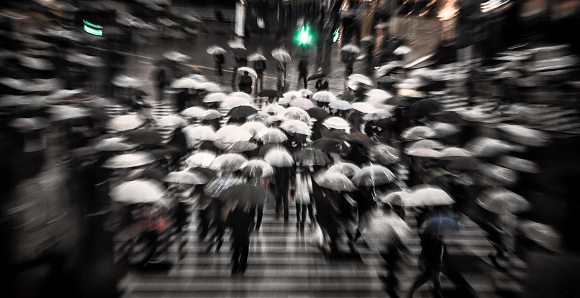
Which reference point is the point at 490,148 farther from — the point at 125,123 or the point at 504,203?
the point at 125,123

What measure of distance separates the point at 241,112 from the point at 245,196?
1050 millimetres

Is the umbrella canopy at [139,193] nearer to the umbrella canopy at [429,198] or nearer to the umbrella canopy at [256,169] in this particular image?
the umbrella canopy at [256,169]

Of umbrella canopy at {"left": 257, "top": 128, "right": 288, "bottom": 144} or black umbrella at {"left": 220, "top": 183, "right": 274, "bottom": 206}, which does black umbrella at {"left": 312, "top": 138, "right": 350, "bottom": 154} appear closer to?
umbrella canopy at {"left": 257, "top": 128, "right": 288, "bottom": 144}

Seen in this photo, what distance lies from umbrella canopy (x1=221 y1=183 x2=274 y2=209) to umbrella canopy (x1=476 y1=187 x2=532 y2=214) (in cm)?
126

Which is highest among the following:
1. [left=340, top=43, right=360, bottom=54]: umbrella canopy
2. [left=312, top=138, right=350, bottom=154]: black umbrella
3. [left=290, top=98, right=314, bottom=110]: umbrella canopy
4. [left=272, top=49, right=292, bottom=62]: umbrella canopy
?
[left=340, top=43, right=360, bottom=54]: umbrella canopy

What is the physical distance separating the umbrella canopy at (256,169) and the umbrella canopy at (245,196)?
24 cm

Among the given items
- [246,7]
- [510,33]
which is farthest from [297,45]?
[510,33]

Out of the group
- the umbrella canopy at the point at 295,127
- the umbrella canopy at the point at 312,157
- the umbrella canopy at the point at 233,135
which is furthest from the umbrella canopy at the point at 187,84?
the umbrella canopy at the point at 312,157

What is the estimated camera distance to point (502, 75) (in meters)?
2.54

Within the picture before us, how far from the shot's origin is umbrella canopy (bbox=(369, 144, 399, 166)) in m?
2.21

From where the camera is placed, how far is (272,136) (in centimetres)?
231

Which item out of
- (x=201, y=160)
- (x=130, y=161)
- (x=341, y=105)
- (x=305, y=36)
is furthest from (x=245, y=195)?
(x=305, y=36)

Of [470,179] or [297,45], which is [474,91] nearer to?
[470,179]

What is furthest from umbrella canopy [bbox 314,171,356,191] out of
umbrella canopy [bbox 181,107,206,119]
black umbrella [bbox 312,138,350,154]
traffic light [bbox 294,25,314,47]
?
traffic light [bbox 294,25,314,47]
